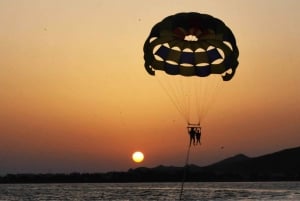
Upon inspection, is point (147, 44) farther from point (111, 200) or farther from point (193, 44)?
point (111, 200)

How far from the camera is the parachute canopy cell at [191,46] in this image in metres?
27.5

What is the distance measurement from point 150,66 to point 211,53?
9.93 ft

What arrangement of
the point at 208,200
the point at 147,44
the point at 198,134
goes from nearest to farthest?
the point at 198,134, the point at 147,44, the point at 208,200

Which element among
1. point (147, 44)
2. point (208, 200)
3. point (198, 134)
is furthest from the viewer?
point (208, 200)

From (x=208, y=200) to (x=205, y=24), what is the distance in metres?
66.2

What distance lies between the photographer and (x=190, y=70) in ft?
96.1

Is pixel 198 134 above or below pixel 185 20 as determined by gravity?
below

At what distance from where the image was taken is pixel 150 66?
28.9 metres

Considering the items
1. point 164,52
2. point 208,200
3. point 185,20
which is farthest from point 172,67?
point 208,200

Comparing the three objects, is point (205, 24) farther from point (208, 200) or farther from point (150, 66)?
point (208, 200)

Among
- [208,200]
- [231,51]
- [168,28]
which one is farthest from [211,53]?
[208,200]

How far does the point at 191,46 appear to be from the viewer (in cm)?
2853

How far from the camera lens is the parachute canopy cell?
27484 mm

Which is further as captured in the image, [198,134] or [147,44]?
[147,44]
